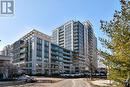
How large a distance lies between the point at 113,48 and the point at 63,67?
582ft

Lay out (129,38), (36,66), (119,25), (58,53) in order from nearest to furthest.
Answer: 1. (129,38)
2. (119,25)
3. (36,66)
4. (58,53)

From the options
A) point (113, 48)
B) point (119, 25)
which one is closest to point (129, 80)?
point (113, 48)

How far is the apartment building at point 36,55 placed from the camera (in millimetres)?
148000

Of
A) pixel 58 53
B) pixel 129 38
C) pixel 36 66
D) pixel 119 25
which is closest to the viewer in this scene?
pixel 129 38

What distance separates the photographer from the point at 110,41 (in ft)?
43.9

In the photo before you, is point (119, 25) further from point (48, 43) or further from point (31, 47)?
point (48, 43)

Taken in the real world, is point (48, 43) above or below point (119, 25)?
above

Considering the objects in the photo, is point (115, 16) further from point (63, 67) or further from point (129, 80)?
point (63, 67)

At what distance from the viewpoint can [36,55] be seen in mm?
148250

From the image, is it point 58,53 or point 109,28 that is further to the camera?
point 58,53

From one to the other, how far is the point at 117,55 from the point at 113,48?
2.74ft

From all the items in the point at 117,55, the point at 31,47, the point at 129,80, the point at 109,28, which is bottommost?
the point at 129,80

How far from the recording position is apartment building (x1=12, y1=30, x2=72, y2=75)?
148 metres

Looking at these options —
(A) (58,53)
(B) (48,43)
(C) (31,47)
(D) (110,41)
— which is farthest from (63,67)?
(D) (110,41)
